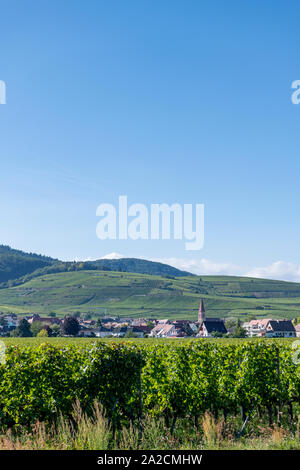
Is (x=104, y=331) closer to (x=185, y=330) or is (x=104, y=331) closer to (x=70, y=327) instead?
(x=185, y=330)

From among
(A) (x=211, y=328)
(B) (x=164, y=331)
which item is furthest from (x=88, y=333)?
(A) (x=211, y=328)

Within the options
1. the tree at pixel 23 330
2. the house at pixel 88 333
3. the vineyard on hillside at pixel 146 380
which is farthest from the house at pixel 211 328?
the vineyard on hillside at pixel 146 380

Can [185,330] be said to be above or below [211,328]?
below

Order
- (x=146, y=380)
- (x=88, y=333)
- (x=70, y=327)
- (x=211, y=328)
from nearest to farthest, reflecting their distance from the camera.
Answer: (x=146, y=380) → (x=70, y=327) → (x=211, y=328) → (x=88, y=333)

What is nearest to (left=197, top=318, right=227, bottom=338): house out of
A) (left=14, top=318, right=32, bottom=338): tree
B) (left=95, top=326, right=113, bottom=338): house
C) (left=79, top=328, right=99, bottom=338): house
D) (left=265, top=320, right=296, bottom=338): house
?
(left=265, top=320, right=296, bottom=338): house

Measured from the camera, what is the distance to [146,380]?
1652 cm

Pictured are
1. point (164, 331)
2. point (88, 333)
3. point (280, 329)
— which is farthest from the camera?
point (164, 331)

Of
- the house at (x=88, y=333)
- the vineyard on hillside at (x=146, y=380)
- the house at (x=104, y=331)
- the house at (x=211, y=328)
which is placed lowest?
the house at (x=104, y=331)

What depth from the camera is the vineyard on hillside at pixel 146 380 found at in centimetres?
1431

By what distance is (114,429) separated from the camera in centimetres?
1392

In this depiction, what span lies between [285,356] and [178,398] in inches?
181

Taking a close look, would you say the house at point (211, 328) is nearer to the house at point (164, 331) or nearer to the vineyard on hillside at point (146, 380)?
the house at point (164, 331)
